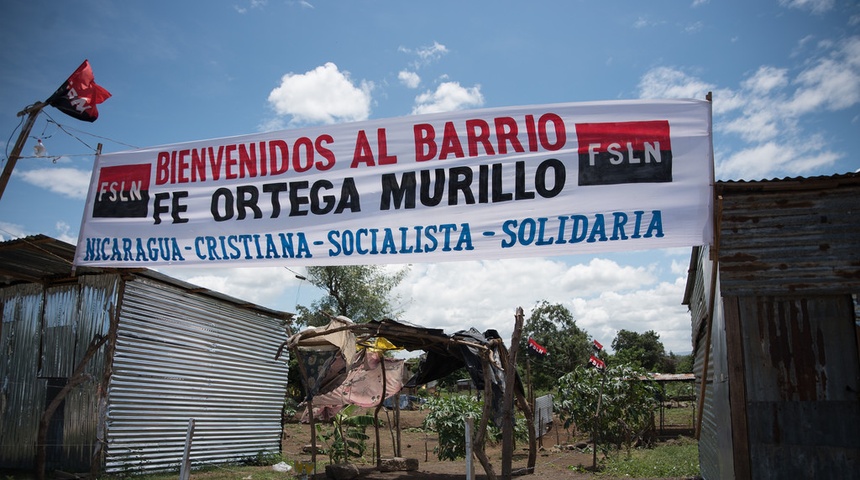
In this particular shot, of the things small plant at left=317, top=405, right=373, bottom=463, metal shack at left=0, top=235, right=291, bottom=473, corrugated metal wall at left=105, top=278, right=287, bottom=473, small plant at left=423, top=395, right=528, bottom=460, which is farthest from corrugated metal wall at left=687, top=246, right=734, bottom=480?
corrugated metal wall at left=105, top=278, right=287, bottom=473

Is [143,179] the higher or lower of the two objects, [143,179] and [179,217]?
the higher

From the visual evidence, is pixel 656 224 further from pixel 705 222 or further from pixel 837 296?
pixel 837 296

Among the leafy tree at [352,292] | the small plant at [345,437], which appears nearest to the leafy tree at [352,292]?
the leafy tree at [352,292]

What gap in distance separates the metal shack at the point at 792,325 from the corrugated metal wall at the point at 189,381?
10726 millimetres

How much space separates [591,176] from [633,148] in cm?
43

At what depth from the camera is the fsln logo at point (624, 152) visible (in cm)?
527

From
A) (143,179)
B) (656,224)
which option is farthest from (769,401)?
(143,179)

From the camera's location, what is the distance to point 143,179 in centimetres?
719

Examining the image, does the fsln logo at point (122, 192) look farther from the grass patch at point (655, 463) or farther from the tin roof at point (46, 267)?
the grass patch at point (655, 463)

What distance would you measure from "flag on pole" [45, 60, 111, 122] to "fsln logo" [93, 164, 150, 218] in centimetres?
269

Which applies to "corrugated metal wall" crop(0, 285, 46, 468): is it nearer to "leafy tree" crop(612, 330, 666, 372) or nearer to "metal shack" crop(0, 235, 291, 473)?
"metal shack" crop(0, 235, 291, 473)

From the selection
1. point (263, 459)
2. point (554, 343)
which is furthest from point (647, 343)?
point (263, 459)

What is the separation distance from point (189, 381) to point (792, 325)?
38.7ft

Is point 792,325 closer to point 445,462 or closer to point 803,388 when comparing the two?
point 803,388
